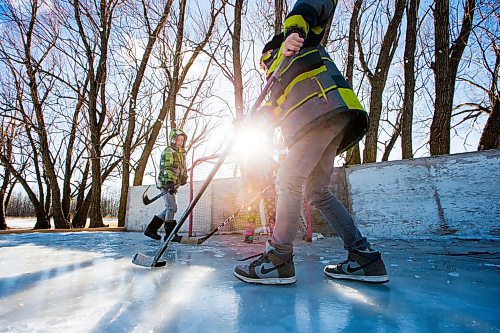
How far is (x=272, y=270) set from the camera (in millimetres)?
1568

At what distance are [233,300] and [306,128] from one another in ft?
3.04

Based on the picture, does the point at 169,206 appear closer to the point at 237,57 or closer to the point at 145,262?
the point at 145,262

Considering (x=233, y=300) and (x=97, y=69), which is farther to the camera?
(x=97, y=69)

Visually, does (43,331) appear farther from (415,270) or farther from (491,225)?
(491,225)

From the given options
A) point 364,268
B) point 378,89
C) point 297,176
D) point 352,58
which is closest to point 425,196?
point 364,268

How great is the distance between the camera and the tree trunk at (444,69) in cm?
573

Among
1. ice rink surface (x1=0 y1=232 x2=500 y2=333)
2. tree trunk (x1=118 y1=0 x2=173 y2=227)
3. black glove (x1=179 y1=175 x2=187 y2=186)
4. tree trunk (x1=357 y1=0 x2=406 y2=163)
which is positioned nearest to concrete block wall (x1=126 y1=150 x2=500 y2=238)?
ice rink surface (x1=0 y1=232 x2=500 y2=333)

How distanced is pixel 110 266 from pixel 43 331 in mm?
1176

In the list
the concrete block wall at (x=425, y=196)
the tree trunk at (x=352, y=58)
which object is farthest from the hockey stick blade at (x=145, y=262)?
the tree trunk at (x=352, y=58)

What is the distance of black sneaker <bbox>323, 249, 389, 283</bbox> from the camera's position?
1.59 m

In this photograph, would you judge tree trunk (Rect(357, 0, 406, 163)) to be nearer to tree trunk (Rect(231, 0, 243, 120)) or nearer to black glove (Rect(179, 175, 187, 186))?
tree trunk (Rect(231, 0, 243, 120))

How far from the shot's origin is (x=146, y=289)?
151cm

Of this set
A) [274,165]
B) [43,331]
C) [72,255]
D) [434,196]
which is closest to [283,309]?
[43,331]

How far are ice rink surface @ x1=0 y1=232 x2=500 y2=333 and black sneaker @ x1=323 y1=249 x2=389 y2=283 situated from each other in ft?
0.17
